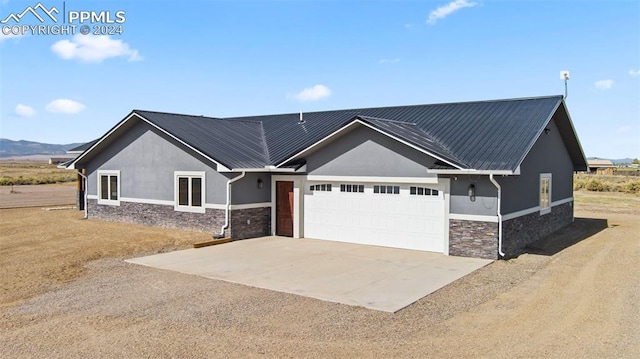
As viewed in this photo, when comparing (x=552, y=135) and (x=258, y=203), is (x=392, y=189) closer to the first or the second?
(x=258, y=203)

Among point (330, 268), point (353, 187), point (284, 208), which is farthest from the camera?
point (284, 208)

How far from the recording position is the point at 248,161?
17562mm

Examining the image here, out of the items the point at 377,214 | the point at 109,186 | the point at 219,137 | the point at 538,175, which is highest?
the point at 219,137

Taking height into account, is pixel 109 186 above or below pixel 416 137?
below

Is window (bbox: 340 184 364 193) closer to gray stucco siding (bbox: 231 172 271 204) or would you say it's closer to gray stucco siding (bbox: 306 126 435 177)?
gray stucco siding (bbox: 306 126 435 177)

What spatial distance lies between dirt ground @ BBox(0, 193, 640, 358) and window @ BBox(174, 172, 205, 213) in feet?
13.8

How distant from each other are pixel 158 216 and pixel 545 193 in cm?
1432

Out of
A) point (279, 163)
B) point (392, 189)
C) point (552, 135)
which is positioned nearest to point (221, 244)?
point (279, 163)

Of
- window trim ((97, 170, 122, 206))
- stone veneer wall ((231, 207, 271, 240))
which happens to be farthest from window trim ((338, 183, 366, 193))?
window trim ((97, 170, 122, 206))

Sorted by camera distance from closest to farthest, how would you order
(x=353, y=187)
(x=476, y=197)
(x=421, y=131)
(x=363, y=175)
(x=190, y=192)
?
1. (x=476, y=197)
2. (x=363, y=175)
3. (x=353, y=187)
4. (x=421, y=131)
5. (x=190, y=192)


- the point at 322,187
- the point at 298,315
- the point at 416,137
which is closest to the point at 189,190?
the point at 322,187

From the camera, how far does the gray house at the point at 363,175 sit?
14.1 meters

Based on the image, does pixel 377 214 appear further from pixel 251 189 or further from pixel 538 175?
pixel 538 175

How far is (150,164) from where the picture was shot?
63.6 feet
